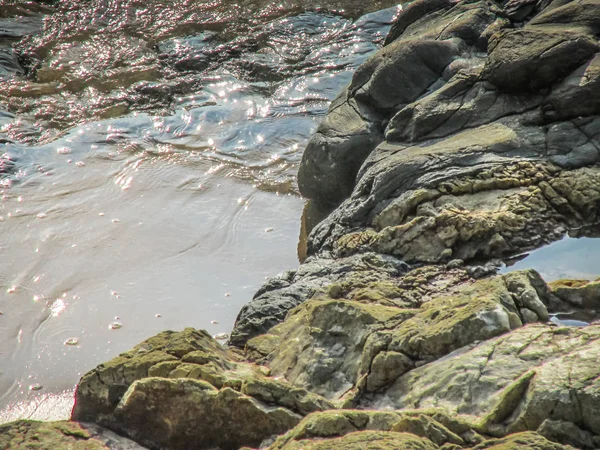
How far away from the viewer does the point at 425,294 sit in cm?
453

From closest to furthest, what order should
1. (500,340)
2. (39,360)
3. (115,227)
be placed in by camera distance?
(500,340), (39,360), (115,227)

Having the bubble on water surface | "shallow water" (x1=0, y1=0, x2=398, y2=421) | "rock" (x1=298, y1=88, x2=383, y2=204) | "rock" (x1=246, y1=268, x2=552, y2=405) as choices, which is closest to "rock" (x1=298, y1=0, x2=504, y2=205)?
"rock" (x1=298, y1=88, x2=383, y2=204)

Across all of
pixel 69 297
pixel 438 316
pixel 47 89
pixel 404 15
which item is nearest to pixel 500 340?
pixel 438 316

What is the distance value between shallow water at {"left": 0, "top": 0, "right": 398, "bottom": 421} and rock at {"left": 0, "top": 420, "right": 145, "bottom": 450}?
165 cm

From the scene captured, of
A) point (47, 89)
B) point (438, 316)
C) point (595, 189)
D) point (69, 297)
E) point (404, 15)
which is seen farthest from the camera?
point (47, 89)

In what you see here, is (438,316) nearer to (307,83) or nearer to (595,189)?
(595,189)

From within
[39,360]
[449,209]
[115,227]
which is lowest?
[39,360]

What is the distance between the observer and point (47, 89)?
36.4 feet

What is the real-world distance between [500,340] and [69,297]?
15.2 ft

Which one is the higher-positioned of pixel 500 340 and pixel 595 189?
pixel 595 189

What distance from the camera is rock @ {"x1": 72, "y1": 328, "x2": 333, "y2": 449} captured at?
341 centimetres

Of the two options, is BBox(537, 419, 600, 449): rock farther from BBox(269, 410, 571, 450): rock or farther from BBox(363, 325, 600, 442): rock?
BBox(269, 410, 571, 450): rock

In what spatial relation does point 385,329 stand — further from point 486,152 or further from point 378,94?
point 378,94

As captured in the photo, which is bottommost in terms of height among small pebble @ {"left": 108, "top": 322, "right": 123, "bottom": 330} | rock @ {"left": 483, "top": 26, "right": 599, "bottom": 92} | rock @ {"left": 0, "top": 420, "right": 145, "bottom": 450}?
small pebble @ {"left": 108, "top": 322, "right": 123, "bottom": 330}
